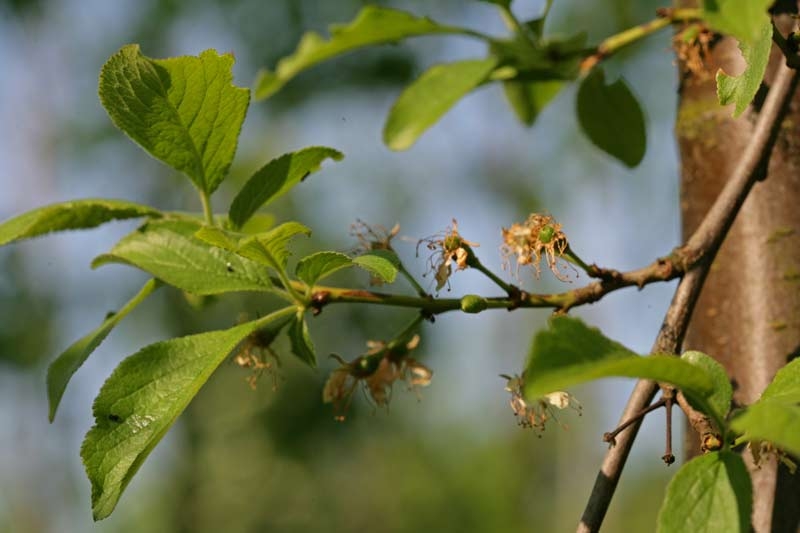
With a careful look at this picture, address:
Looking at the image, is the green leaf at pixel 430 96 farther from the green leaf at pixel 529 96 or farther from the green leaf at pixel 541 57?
the green leaf at pixel 529 96

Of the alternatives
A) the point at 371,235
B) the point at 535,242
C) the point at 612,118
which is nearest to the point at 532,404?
the point at 535,242

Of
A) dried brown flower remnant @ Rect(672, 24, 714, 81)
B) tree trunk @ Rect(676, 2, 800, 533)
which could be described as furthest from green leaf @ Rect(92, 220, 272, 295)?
dried brown flower remnant @ Rect(672, 24, 714, 81)

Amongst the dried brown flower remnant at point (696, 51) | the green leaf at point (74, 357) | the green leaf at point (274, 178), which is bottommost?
the green leaf at point (74, 357)

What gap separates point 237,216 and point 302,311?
93mm

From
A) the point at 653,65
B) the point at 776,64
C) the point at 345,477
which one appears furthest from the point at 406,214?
the point at 776,64

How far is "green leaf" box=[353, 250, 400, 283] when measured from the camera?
612mm

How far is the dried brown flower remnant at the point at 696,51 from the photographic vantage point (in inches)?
40.1

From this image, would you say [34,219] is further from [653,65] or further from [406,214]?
[406,214]

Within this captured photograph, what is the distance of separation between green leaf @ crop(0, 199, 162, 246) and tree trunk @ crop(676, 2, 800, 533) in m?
0.50

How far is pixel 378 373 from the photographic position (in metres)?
0.88

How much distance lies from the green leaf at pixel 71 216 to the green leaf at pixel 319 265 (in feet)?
0.55

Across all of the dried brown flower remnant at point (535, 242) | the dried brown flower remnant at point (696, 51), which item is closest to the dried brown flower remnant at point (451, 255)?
the dried brown flower remnant at point (535, 242)

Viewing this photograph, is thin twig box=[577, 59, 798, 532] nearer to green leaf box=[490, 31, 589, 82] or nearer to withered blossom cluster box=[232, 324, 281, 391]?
green leaf box=[490, 31, 589, 82]

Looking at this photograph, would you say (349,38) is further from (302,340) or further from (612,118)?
(612,118)
